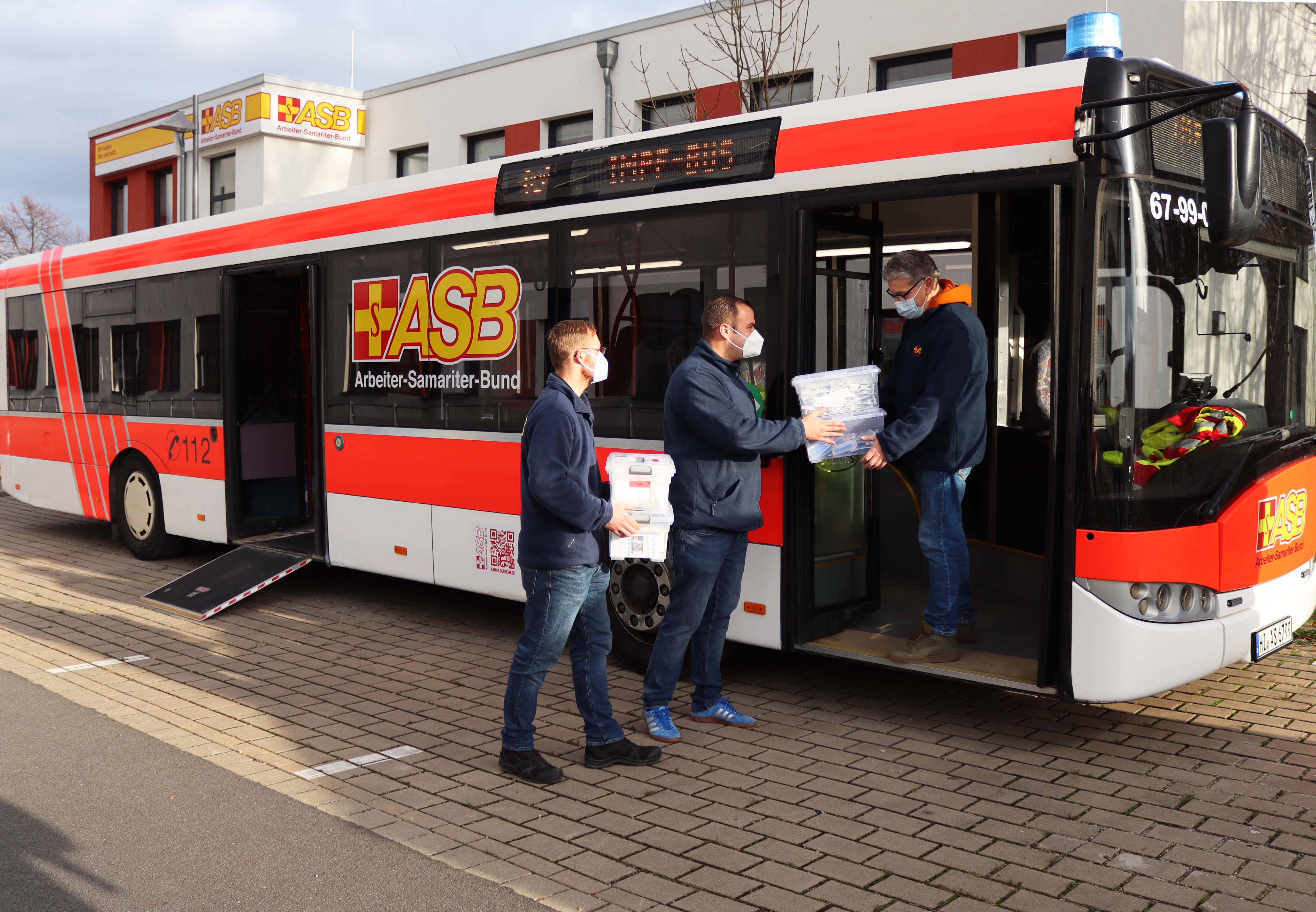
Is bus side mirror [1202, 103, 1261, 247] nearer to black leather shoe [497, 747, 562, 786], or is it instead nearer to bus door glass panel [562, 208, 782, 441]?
bus door glass panel [562, 208, 782, 441]

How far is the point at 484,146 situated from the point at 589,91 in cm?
327

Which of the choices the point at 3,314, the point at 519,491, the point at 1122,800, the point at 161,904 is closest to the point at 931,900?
the point at 1122,800

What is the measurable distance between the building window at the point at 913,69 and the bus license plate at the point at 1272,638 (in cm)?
1047

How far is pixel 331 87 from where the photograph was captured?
77.4 feet

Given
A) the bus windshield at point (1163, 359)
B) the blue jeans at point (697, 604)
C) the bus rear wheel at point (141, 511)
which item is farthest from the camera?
the bus rear wheel at point (141, 511)

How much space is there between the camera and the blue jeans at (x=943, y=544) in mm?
5578

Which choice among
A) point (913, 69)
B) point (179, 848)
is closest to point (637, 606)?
point (179, 848)

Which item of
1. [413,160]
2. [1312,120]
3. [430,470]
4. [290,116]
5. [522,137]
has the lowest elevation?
[430,470]

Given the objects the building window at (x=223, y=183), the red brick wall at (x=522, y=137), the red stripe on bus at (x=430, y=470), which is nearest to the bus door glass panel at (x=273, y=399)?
the red stripe on bus at (x=430, y=470)

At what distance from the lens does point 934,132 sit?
5184mm

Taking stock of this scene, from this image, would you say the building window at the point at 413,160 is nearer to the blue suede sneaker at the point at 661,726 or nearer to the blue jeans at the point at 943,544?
the blue jeans at the point at 943,544

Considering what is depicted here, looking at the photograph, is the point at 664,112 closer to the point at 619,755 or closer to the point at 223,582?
the point at 223,582

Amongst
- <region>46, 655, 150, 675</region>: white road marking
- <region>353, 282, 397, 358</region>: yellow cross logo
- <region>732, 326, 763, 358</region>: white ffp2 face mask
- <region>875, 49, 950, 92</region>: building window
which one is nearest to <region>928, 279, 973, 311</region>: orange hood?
<region>732, 326, 763, 358</region>: white ffp2 face mask

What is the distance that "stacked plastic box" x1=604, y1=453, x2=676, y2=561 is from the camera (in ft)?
15.6
